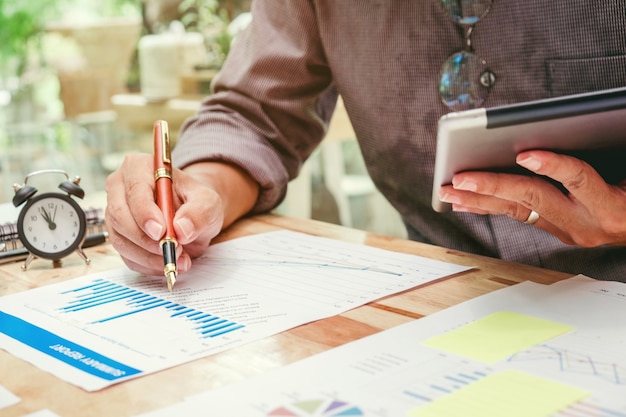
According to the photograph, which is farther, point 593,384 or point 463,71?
point 463,71

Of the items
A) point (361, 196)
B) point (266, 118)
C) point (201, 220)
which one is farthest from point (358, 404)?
point (361, 196)

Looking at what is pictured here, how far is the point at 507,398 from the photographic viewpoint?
0.54 metres

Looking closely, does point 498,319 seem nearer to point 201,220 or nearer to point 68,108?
point 201,220

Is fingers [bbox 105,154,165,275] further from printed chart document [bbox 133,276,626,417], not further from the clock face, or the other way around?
printed chart document [bbox 133,276,626,417]

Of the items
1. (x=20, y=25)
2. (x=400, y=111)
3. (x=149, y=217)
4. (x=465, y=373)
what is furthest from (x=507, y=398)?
(x=20, y=25)

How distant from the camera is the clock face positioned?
3.03 feet

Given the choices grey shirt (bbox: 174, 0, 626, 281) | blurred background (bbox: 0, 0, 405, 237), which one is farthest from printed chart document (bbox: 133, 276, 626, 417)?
blurred background (bbox: 0, 0, 405, 237)

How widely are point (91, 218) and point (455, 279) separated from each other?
1.66ft

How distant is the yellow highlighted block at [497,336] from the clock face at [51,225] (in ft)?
1.59

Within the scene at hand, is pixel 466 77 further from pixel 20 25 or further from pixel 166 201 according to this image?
pixel 20 25

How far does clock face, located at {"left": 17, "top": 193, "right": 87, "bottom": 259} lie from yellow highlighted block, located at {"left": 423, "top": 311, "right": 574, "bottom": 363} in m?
0.48

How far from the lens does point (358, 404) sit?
21.0 inches

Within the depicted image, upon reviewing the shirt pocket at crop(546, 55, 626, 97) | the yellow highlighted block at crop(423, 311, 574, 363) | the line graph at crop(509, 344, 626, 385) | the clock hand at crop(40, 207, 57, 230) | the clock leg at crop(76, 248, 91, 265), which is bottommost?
the line graph at crop(509, 344, 626, 385)

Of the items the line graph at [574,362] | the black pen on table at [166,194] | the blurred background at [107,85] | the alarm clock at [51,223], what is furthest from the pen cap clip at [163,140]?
the blurred background at [107,85]
